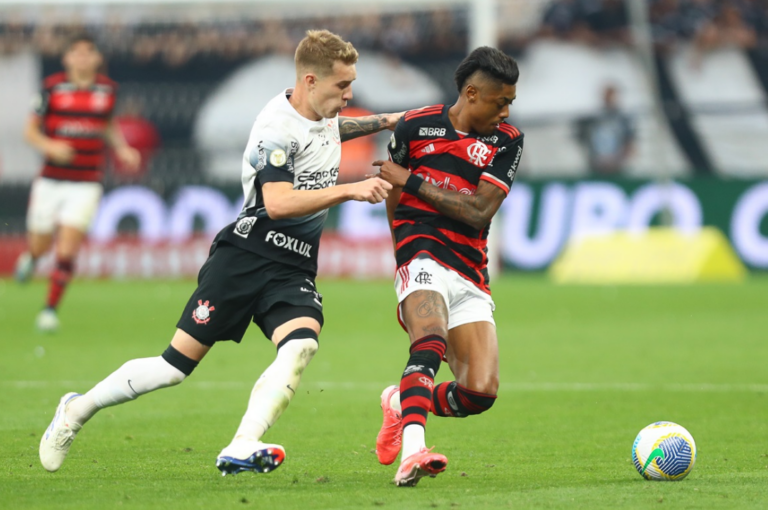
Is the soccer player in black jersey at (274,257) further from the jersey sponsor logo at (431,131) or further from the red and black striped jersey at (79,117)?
the red and black striped jersey at (79,117)

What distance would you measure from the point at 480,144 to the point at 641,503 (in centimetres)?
216

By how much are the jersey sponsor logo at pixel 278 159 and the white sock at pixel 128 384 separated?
1.03 m

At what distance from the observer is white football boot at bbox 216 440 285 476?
488cm

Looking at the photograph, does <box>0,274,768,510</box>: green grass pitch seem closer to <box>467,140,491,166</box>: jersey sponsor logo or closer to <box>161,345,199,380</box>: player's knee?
<box>161,345,199,380</box>: player's knee

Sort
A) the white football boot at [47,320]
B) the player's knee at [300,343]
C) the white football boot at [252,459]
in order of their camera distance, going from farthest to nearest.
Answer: the white football boot at [47,320], the player's knee at [300,343], the white football boot at [252,459]

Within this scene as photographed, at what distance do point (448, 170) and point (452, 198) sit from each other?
0.89 feet

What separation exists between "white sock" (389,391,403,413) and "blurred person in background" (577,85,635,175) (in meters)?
19.0

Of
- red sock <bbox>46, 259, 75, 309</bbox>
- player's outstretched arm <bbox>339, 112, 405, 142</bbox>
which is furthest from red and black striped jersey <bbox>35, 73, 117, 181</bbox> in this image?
player's outstretched arm <bbox>339, 112, 405, 142</bbox>

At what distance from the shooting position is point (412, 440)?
5246 mm

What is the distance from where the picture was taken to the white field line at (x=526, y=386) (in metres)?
8.79

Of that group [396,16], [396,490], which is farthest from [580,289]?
[396,490]

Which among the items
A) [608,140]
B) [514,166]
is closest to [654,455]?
[514,166]

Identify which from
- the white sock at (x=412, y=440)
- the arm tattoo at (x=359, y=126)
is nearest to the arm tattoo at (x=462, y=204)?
the arm tattoo at (x=359, y=126)

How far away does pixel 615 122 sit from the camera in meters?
24.6
